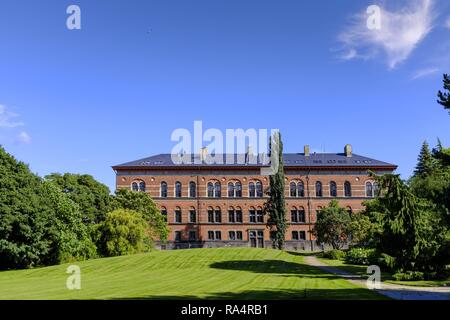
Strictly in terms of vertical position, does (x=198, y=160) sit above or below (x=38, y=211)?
above

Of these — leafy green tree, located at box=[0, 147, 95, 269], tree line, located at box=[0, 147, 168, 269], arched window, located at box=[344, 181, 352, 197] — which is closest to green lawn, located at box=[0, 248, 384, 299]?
leafy green tree, located at box=[0, 147, 95, 269]

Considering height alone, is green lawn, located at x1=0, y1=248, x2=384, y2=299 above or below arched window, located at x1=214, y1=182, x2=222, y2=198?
below

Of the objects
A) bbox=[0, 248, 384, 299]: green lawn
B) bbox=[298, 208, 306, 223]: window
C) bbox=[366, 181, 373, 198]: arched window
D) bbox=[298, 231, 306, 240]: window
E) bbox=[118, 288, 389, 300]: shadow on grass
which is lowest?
bbox=[298, 231, 306, 240]: window

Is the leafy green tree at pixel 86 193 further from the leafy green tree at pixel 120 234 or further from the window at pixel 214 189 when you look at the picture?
the window at pixel 214 189

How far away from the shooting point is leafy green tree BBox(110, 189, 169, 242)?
5759 centimetres

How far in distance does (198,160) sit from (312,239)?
78.3 ft

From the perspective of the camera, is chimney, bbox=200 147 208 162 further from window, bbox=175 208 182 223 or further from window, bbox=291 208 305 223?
window, bbox=291 208 305 223

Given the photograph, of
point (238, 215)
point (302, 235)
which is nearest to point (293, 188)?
point (302, 235)

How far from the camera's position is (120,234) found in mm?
46344

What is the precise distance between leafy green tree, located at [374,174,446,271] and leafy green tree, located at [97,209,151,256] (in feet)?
93.6
